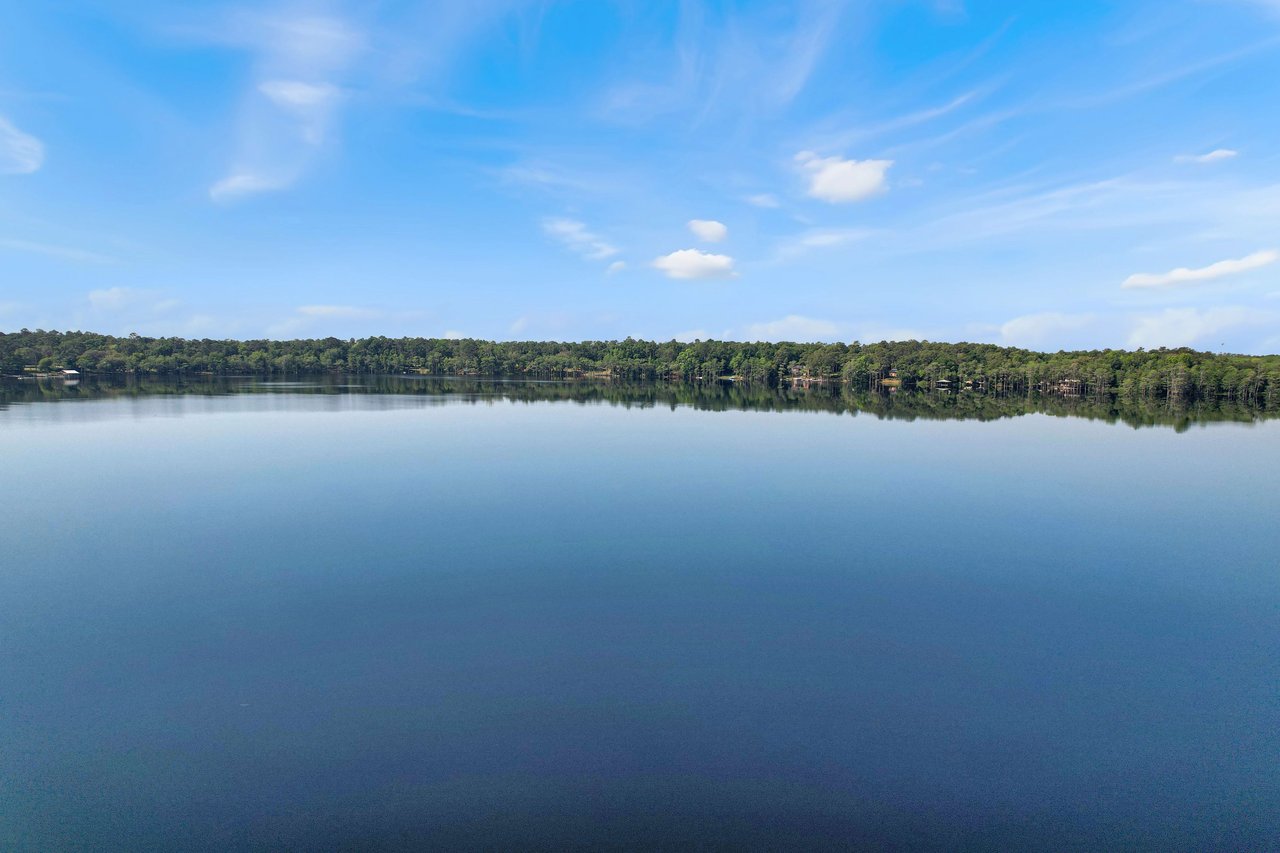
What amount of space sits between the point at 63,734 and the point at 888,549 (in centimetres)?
1265

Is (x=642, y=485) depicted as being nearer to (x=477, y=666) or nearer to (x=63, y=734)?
(x=477, y=666)

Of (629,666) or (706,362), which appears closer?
(629,666)

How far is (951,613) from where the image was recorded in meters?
9.55

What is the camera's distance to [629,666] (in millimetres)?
7727

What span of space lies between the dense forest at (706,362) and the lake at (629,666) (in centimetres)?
6192

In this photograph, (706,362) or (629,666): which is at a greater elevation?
(706,362)

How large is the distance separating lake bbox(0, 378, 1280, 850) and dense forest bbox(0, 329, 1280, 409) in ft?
203

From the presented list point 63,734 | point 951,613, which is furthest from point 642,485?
point 63,734

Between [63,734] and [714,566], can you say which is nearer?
[63,734]

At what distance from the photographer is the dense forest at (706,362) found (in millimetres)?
66062

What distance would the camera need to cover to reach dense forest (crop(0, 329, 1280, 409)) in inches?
2601

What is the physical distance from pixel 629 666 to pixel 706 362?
4240 inches

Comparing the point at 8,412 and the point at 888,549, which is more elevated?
the point at 8,412

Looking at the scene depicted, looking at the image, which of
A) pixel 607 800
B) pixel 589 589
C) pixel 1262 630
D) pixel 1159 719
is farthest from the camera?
pixel 589 589
